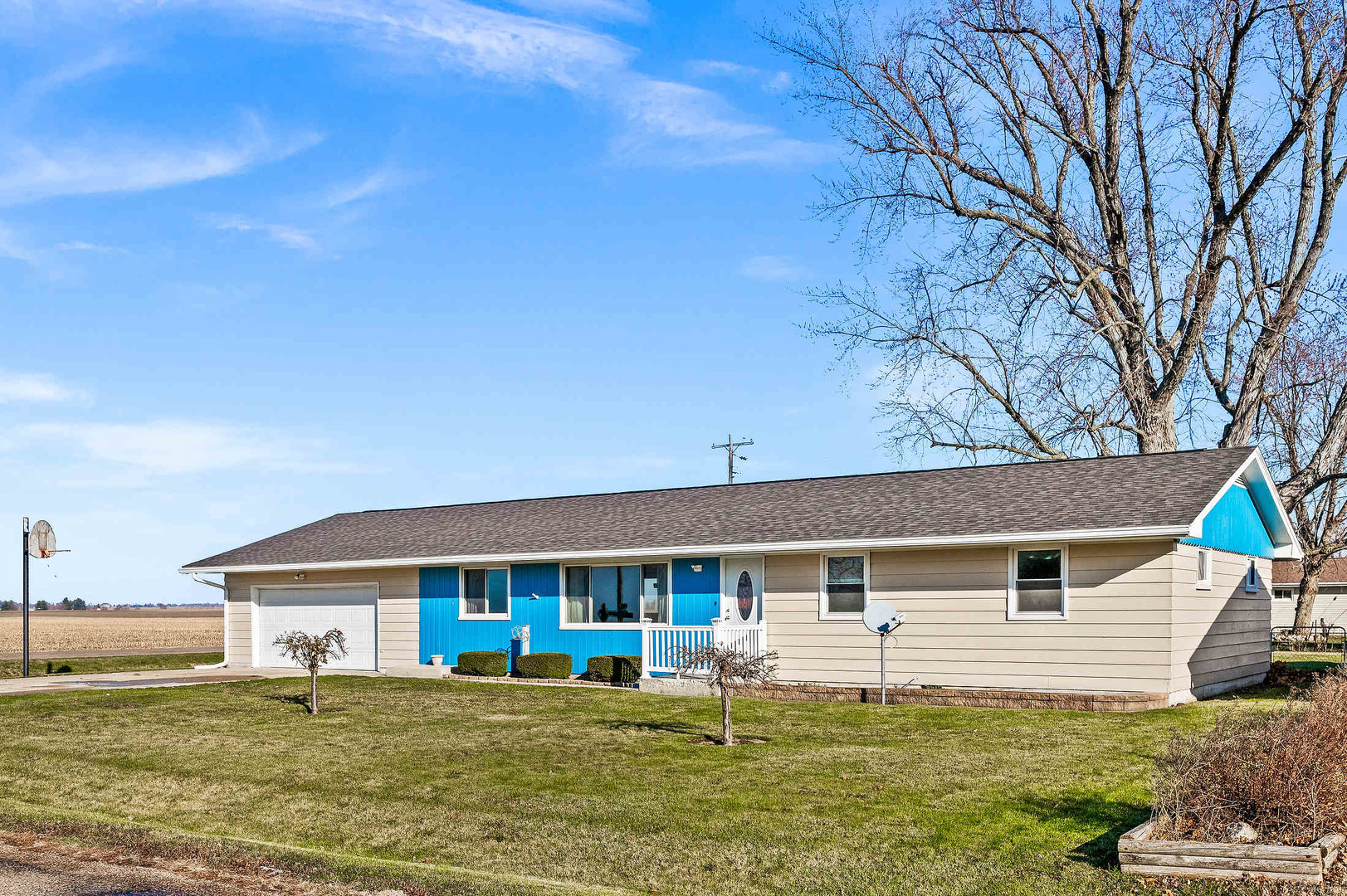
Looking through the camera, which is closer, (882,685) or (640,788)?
(640,788)

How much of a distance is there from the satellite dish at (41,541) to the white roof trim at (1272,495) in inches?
985

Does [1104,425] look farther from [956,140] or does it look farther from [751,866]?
[751,866]

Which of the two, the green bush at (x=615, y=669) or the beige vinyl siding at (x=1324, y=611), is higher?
the green bush at (x=615, y=669)

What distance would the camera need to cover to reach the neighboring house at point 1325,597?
51719 millimetres

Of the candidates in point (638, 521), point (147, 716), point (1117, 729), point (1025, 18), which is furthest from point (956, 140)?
point (147, 716)

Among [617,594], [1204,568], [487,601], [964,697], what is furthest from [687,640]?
[1204,568]

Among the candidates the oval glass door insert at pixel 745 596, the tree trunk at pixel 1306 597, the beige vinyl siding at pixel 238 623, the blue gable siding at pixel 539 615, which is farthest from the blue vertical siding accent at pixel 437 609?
the tree trunk at pixel 1306 597

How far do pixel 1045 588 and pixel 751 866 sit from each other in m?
11.1

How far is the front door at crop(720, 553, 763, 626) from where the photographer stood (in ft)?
69.3

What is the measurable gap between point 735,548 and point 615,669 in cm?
335

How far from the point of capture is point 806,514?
2205 cm

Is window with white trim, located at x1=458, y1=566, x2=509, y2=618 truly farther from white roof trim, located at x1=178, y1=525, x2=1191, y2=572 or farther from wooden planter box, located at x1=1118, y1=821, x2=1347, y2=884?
wooden planter box, located at x1=1118, y1=821, x2=1347, y2=884

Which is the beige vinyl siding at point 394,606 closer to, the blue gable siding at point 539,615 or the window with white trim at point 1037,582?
the blue gable siding at point 539,615

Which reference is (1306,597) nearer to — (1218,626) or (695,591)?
(1218,626)
